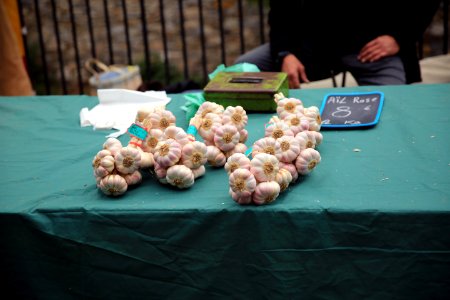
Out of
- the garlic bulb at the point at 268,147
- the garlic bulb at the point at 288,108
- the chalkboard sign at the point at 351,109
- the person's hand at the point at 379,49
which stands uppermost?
the garlic bulb at the point at 288,108

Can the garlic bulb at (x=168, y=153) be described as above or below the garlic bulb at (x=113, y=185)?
above

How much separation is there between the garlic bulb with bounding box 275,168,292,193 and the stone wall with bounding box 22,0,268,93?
5.29m

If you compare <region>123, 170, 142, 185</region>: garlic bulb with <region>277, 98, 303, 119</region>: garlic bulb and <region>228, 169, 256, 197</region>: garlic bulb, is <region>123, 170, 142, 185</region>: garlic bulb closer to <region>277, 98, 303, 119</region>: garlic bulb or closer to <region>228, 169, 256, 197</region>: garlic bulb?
<region>228, 169, 256, 197</region>: garlic bulb

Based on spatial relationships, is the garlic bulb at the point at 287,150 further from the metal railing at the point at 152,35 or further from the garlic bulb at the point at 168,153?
the metal railing at the point at 152,35

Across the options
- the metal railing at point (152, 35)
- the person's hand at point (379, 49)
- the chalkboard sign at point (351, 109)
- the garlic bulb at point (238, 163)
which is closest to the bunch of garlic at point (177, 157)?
the garlic bulb at point (238, 163)

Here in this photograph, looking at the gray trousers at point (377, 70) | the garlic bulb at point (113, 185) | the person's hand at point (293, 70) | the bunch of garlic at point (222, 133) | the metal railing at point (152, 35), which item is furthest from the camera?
the metal railing at point (152, 35)

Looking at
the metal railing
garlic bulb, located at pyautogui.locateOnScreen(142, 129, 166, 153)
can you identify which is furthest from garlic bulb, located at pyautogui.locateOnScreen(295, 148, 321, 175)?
the metal railing

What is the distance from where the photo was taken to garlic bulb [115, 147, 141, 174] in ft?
4.41

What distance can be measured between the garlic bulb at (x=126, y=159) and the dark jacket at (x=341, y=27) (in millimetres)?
1978

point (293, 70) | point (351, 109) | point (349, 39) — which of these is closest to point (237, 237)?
point (351, 109)

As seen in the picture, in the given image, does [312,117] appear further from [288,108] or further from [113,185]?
[113,185]

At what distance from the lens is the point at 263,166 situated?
124 cm

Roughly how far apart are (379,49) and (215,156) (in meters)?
1.81

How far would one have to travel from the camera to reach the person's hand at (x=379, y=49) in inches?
118
